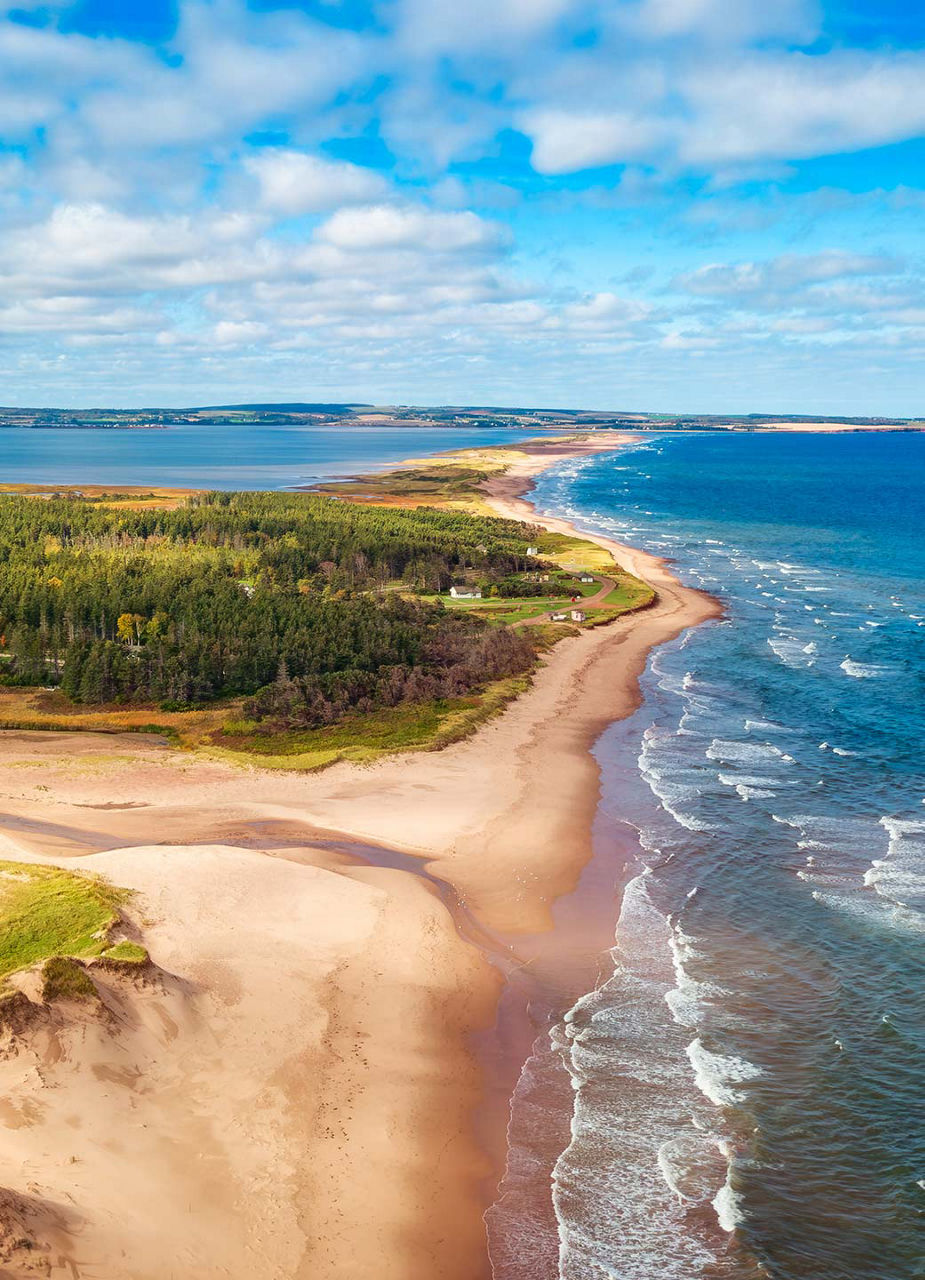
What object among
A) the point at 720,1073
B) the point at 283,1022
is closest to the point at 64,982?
the point at 283,1022

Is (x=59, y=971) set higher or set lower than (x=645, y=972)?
higher

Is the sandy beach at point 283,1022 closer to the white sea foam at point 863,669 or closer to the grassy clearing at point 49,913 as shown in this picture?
the grassy clearing at point 49,913

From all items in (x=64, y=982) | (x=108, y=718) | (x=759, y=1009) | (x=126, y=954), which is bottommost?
(x=108, y=718)

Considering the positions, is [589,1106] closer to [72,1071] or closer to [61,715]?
[72,1071]

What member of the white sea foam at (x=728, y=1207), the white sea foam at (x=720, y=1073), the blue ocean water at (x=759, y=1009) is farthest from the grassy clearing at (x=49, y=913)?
the white sea foam at (x=728, y=1207)

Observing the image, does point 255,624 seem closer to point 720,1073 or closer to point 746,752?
point 746,752

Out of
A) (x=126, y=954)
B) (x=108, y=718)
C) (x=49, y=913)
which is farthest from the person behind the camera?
(x=108, y=718)

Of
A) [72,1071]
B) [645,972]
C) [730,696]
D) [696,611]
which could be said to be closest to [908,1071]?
[645,972]

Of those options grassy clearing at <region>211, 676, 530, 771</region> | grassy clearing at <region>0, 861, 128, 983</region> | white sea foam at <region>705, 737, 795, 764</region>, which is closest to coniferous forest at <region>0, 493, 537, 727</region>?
grassy clearing at <region>211, 676, 530, 771</region>
